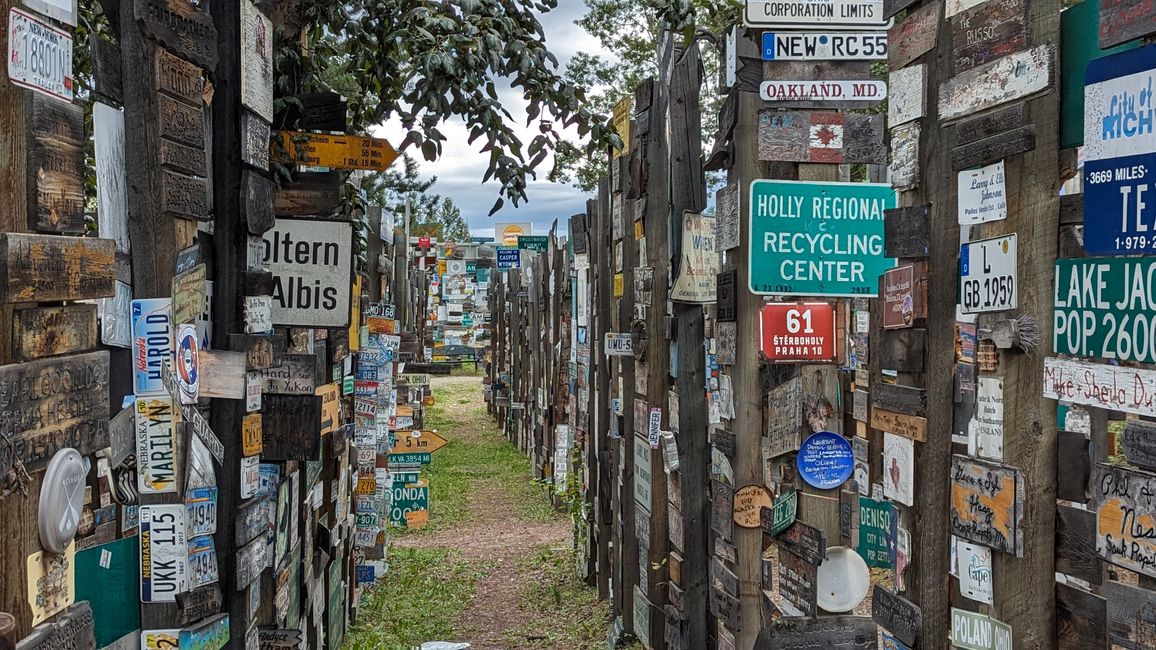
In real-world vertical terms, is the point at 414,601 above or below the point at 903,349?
below

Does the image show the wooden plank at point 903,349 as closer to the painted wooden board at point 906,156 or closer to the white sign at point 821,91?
the painted wooden board at point 906,156

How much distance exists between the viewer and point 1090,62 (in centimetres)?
280

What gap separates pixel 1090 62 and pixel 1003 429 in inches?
44.5

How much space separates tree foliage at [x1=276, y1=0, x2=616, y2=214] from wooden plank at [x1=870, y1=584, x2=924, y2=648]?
2.34m

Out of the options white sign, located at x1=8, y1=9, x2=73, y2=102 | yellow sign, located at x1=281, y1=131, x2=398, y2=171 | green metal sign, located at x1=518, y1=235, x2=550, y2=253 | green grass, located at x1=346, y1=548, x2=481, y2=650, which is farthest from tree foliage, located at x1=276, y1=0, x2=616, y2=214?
green metal sign, located at x1=518, y1=235, x2=550, y2=253

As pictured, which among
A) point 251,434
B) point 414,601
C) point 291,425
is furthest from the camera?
→ point 414,601

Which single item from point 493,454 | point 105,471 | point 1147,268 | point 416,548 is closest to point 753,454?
point 1147,268

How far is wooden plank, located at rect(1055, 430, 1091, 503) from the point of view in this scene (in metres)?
3.01

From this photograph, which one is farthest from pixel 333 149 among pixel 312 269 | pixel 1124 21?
pixel 1124 21

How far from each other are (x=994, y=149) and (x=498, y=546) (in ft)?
34.3

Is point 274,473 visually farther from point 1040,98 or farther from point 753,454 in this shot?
→ point 1040,98

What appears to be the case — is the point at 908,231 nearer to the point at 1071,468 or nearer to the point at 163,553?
the point at 1071,468

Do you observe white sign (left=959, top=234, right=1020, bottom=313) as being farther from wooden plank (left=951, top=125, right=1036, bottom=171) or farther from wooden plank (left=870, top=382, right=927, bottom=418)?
wooden plank (left=870, top=382, right=927, bottom=418)

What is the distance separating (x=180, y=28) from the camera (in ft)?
13.0
